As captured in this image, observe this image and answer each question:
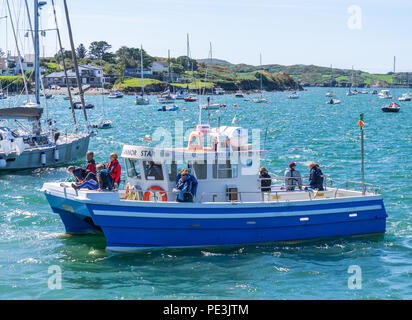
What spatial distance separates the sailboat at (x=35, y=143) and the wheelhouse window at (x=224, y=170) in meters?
19.3

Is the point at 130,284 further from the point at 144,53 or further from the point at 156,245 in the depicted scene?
the point at 144,53

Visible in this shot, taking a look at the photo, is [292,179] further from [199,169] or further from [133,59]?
[133,59]

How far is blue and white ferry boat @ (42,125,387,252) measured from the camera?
17.1 meters

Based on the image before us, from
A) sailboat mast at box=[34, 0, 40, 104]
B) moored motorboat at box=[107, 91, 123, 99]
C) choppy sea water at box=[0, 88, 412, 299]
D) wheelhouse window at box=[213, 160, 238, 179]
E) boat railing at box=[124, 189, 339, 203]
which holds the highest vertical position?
sailboat mast at box=[34, 0, 40, 104]

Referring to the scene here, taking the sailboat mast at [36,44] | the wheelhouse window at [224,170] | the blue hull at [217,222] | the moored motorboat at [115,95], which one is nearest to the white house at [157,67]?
the moored motorboat at [115,95]

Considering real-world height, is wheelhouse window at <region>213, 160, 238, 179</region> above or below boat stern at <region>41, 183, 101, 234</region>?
above

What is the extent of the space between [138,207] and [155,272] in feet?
6.67

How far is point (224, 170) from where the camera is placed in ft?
59.8

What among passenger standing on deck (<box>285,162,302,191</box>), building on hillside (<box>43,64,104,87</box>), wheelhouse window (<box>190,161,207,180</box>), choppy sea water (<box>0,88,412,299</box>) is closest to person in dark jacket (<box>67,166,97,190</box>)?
choppy sea water (<box>0,88,412,299</box>)

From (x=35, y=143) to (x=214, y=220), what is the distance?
21525mm

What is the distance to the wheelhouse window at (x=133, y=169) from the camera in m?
18.1

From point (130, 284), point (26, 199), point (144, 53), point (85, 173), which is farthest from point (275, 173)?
point (144, 53)

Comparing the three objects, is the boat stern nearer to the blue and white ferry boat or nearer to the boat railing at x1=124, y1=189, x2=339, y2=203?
the blue and white ferry boat

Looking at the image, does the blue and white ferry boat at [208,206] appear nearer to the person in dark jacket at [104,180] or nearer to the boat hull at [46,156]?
the person in dark jacket at [104,180]
